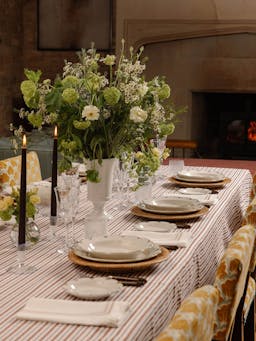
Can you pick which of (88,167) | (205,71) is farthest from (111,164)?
(205,71)

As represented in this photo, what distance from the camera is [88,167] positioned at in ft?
9.16

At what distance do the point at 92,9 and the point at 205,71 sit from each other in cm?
152

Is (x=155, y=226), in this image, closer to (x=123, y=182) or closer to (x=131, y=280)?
(x=123, y=182)

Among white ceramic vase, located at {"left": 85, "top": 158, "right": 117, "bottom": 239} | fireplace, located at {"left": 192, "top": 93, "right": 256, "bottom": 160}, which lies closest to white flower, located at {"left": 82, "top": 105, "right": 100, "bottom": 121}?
white ceramic vase, located at {"left": 85, "top": 158, "right": 117, "bottom": 239}

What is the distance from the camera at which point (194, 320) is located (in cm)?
153

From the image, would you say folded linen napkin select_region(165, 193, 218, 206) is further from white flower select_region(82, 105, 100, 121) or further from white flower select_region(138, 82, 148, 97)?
white flower select_region(82, 105, 100, 121)

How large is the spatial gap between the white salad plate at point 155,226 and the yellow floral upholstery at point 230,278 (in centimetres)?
58

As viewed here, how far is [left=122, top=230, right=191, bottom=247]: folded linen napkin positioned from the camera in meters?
2.75

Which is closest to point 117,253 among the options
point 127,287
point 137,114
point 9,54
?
point 127,287

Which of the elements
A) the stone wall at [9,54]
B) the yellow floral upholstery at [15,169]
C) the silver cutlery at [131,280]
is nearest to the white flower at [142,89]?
the silver cutlery at [131,280]

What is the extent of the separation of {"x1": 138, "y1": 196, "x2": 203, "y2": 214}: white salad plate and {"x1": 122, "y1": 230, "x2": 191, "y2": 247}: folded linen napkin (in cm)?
32

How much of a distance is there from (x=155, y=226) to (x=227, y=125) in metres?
5.87

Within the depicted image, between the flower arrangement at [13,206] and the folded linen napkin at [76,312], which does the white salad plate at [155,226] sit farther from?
the folded linen napkin at [76,312]

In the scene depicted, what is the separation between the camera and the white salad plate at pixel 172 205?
3.26m
